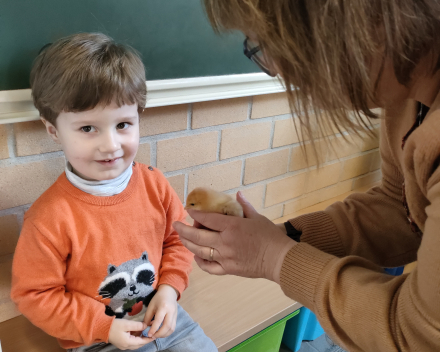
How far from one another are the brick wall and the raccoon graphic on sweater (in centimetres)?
Answer: 30

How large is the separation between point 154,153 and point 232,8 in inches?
26.3

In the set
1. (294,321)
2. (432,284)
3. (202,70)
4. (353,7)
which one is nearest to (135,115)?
(202,70)

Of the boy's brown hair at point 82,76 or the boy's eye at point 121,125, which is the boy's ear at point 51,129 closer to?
the boy's brown hair at point 82,76

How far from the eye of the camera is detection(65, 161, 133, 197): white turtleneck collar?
852 mm

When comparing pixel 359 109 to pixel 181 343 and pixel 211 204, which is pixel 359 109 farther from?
pixel 181 343

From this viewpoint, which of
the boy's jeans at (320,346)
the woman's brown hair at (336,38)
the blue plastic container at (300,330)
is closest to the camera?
the woman's brown hair at (336,38)

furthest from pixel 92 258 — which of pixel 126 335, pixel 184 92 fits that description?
pixel 184 92

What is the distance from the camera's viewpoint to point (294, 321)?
149 centimetres

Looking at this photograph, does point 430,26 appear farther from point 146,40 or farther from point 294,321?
point 294,321

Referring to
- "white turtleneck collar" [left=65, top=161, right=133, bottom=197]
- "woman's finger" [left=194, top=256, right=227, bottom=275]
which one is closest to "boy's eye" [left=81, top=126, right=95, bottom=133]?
"white turtleneck collar" [left=65, top=161, right=133, bottom=197]

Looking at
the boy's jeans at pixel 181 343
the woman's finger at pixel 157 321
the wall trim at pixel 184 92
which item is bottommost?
the boy's jeans at pixel 181 343

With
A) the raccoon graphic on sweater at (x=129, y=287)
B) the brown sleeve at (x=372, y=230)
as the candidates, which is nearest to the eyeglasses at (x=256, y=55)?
the brown sleeve at (x=372, y=230)

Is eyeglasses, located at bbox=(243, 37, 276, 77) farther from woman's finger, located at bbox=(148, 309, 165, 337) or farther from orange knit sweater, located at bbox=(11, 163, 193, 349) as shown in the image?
woman's finger, located at bbox=(148, 309, 165, 337)

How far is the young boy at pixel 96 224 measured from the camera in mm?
764
